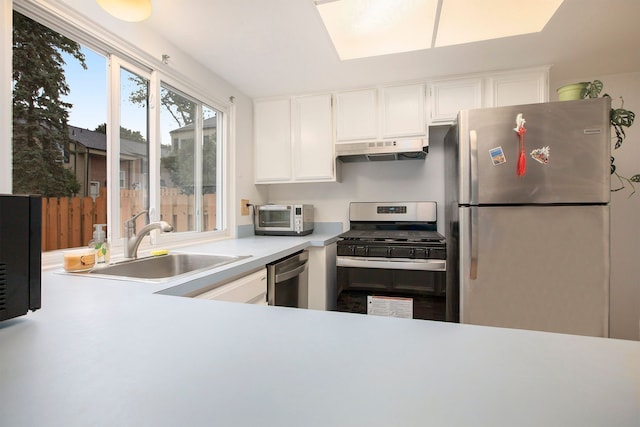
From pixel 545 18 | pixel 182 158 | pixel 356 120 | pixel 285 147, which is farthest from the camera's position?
pixel 285 147

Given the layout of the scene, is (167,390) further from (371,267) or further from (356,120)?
(356,120)

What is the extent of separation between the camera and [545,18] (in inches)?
68.4

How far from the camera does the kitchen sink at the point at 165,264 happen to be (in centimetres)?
142

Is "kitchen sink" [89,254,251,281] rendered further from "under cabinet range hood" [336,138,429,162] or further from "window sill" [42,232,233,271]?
"under cabinet range hood" [336,138,429,162]

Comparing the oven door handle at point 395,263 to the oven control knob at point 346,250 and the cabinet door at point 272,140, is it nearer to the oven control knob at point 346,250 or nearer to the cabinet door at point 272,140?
the oven control knob at point 346,250

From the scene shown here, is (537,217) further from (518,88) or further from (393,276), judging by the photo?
(518,88)

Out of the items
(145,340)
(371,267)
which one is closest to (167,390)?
(145,340)

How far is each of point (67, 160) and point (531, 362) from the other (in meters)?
1.83

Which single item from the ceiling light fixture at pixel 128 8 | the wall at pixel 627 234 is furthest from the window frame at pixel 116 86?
the wall at pixel 627 234

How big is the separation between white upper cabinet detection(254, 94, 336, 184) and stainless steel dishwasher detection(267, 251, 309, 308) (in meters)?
0.88

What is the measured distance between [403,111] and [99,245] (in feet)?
7.45

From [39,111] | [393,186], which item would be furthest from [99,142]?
[393,186]

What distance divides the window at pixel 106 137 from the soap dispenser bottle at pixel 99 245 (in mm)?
179

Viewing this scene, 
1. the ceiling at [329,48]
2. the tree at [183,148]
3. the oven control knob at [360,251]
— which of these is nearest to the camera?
the ceiling at [329,48]
